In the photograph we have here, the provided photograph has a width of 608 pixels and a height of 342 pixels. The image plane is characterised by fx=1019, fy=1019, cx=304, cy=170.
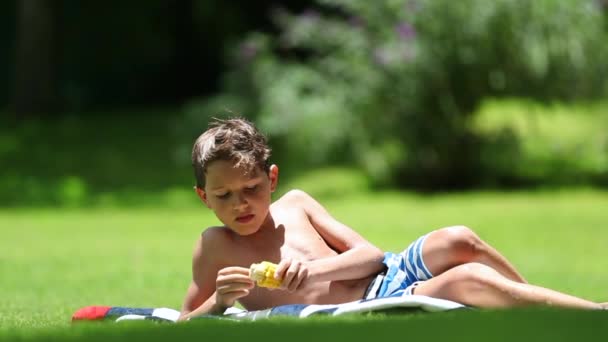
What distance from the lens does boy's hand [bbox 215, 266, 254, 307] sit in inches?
168

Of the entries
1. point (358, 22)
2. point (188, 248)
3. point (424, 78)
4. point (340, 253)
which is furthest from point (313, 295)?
point (358, 22)

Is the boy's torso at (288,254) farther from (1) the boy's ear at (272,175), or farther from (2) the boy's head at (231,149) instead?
(2) the boy's head at (231,149)

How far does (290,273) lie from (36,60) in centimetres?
1498

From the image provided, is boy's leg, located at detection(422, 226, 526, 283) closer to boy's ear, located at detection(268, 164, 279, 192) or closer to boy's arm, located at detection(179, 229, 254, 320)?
boy's ear, located at detection(268, 164, 279, 192)

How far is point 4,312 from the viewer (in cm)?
537

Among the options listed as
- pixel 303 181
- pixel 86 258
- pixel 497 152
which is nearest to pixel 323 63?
pixel 303 181

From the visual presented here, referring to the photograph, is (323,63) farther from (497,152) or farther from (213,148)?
(213,148)

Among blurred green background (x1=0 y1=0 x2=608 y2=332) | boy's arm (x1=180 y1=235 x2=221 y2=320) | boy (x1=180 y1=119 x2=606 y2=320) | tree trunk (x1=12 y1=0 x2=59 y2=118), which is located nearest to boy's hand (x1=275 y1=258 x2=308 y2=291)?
boy (x1=180 y1=119 x2=606 y2=320)

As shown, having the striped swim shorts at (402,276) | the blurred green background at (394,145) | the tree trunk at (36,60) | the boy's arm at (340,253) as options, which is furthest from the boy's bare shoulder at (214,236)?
the tree trunk at (36,60)

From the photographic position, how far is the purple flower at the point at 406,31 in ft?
42.0

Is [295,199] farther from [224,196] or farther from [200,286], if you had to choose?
[200,286]

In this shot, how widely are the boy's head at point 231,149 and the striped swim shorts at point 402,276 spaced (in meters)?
0.75

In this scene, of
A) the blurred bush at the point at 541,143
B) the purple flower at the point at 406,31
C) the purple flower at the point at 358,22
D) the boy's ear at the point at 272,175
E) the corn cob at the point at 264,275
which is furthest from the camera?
the blurred bush at the point at 541,143

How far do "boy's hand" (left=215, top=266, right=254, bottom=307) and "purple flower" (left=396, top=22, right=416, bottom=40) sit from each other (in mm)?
8879
